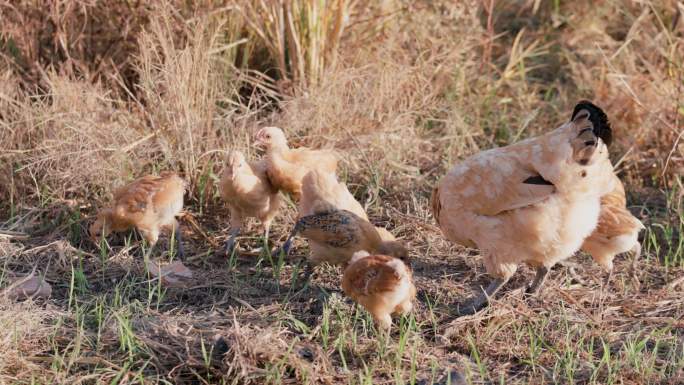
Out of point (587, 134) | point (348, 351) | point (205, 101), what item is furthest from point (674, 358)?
point (205, 101)

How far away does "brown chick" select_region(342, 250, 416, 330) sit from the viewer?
459 centimetres

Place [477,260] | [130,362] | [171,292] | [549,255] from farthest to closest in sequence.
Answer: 1. [477,260]
2. [171,292]
3. [549,255]
4. [130,362]

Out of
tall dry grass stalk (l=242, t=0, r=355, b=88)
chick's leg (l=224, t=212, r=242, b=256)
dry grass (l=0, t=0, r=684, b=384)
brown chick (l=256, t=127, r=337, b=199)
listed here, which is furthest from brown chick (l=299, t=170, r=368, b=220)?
tall dry grass stalk (l=242, t=0, r=355, b=88)

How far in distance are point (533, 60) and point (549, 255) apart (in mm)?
4354

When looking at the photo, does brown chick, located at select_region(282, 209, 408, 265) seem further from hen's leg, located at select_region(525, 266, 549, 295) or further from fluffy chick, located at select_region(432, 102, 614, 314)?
hen's leg, located at select_region(525, 266, 549, 295)

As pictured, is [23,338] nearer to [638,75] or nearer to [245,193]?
[245,193]

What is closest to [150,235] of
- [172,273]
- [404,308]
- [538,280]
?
[172,273]

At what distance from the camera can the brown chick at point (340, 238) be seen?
535 centimetres

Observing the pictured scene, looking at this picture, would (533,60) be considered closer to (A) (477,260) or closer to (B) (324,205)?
A: (A) (477,260)

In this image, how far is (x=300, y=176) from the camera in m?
6.19

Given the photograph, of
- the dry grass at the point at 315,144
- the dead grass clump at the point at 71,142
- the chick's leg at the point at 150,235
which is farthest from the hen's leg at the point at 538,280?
the dead grass clump at the point at 71,142

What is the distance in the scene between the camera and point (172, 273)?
223 inches

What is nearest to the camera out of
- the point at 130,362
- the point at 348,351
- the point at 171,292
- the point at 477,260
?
the point at 130,362

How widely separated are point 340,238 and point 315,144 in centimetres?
184
